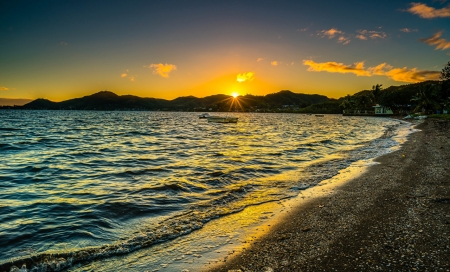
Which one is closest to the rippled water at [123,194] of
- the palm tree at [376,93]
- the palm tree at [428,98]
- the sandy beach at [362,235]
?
the sandy beach at [362,235]

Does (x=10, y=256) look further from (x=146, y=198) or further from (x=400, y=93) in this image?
(x=400, y=93)

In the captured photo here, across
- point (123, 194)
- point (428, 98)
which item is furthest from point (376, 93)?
point (123, 194)

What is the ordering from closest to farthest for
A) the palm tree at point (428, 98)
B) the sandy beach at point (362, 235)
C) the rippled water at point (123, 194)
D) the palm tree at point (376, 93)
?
the sandy beach at point (362, 235) < the rippled water at point (123, 194) < the palm tree at point (428, 98) < the palm tree at point (376, 93)

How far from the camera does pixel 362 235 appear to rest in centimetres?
650

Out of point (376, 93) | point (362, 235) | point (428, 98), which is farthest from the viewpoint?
point (376, 93)

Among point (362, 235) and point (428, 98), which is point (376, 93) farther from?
point (362, 235)

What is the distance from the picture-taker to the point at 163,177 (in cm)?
1461

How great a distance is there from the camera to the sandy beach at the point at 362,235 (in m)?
5.22

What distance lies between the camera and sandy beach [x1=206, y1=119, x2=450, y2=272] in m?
5.22

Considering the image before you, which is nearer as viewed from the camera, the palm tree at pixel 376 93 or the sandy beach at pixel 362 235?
the sandy beach at pixel 362 235

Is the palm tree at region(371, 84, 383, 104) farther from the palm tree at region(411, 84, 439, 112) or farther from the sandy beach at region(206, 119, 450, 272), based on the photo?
the sandy beach at region(206, 119, 450, 272)

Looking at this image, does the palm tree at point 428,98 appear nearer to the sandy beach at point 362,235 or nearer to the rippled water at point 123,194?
the rippled water at point 123,194

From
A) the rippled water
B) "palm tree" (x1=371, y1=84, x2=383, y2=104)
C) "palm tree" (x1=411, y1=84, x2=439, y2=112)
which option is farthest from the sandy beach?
"palm tree" (x1=371, y1=84, x2=383, y2=104)

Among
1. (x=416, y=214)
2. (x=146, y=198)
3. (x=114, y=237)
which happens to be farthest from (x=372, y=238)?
(x=146, y=198)
